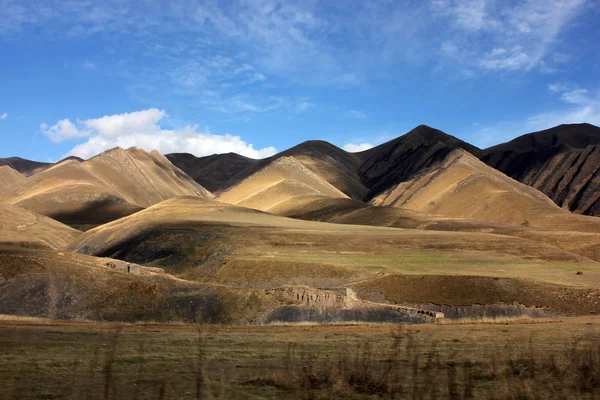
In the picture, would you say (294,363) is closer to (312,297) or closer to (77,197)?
(312,297)

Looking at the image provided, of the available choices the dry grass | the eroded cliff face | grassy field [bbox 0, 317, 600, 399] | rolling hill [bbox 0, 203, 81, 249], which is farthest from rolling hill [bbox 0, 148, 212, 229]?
grassy field [bbox 0, 317, 600, 399]

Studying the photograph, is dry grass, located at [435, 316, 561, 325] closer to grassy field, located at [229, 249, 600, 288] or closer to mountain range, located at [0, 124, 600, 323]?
mountain range, located at [0, 124, 600, 323]

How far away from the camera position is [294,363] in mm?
21906

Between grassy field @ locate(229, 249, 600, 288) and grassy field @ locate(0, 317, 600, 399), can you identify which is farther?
grassy field @ locate(229, 249, 600, 288)

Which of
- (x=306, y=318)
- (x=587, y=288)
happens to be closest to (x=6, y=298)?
(x=306, y=318)

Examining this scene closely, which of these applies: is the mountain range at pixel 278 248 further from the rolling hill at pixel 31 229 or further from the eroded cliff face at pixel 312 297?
the rolling hill at pixel 31 229

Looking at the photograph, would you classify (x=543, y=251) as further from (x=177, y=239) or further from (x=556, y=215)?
(x=556, y=215)

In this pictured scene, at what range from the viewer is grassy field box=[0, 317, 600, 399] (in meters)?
17.8

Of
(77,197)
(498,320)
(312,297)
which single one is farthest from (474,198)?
Result: (312,297)

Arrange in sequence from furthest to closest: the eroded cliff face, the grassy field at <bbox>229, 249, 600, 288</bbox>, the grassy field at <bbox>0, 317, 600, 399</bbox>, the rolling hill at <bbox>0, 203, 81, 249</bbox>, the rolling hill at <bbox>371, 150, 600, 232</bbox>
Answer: the rolling hill at <bbox>371, 150, 600, 232</bbox>, the rolling hill at <bbox>0, 203, 81, 249</bbox>, the grassy field at <bbox>229, 249, 600, 288</bbox>, the eroded cliff face, the grassy field at <bbox>0, 317, 600, 399</bbox>

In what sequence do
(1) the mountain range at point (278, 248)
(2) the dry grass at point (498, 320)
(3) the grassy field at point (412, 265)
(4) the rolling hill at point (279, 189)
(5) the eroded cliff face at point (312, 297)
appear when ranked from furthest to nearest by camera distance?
(4) the rolling hill at point (279, 189) → (3) the grassy field at point (412, 265) → (5) the eroded cliff face at point (312, 297) → (1) the mountain range at point (278, 248) → (2) the dry grass at point (498, 320)

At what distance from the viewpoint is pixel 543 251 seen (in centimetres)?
7494

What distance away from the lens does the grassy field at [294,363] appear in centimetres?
1781

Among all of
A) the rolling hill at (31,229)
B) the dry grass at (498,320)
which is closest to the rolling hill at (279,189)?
the rolling hill at (31,229)
